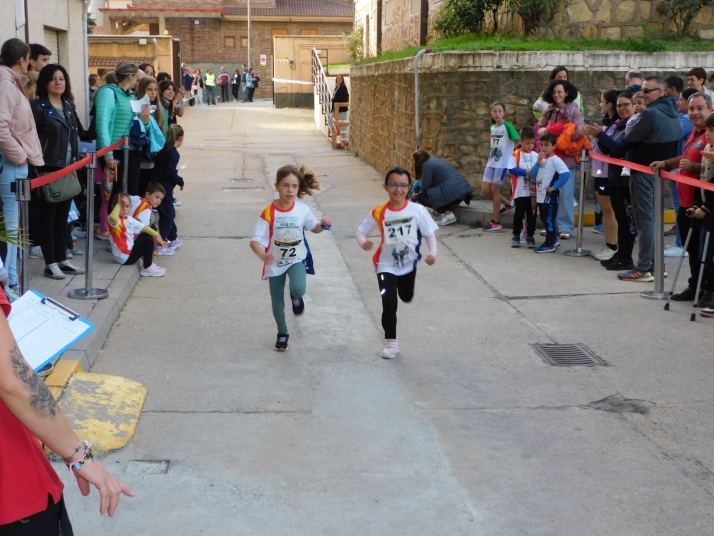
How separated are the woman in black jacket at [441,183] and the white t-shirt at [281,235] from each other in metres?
5.18

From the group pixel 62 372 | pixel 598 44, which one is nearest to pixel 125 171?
pixel 62 372

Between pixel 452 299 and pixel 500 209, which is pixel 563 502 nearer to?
pixel 452 299

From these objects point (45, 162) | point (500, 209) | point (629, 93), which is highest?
point (629, 93)

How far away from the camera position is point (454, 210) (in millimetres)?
12180

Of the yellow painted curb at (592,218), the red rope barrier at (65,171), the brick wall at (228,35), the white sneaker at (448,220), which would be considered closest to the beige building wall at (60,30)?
the red rope barrier at (65,171)

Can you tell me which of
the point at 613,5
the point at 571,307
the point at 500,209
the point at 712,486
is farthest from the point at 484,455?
the point at 613,5

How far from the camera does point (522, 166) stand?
33.7 ft

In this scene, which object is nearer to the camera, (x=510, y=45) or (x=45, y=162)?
(x=45, y=162)

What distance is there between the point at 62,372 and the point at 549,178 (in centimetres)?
622

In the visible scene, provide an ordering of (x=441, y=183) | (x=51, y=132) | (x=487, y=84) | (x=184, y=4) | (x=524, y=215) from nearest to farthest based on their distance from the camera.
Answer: (x=51, y=132), (x=524, y=215), (x=441, y=183), (x=487, y=84), (x=184, y=4)

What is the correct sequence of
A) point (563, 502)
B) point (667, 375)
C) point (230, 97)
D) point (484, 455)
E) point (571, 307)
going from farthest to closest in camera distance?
point (230, 97)
point (571, 307)
point (667, 375)
point (484, 455)
point (563, 502)

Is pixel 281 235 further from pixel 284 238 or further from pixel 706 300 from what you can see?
pixel 706 300

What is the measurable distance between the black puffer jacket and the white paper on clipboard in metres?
5.07

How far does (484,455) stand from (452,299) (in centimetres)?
349
